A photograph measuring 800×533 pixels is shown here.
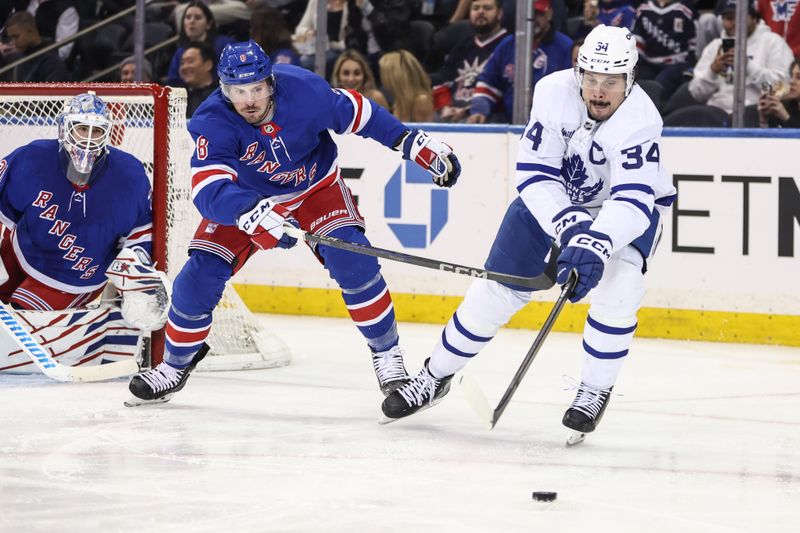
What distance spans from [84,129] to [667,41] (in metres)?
2.74

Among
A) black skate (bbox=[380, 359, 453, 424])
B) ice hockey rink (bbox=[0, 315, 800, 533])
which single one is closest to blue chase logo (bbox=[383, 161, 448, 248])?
ice hockey rink (bbox=[0, 315, 800, 533])

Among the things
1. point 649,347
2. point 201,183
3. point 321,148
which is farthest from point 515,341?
point 201,183

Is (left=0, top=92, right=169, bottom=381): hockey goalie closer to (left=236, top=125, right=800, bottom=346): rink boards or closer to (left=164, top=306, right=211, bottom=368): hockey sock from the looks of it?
(left=164, top=306, right=211, bottom=368): hockey sock

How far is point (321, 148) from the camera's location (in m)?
3.93

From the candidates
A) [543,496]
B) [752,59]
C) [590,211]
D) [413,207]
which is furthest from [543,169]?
[413,207]

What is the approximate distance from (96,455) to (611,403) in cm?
160

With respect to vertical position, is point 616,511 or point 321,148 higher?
point 321,148

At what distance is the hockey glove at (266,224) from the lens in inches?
140

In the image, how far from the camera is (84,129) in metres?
4.18

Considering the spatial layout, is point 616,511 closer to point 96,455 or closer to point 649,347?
point 96,455

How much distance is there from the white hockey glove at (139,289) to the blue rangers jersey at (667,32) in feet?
8.30

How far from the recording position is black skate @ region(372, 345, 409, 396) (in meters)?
3.89

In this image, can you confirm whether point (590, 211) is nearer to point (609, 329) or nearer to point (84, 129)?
point (609, 329)

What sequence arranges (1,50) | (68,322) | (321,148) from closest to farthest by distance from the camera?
(321,148)
(68,322)
(1,50)
